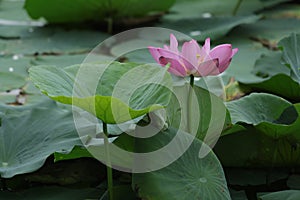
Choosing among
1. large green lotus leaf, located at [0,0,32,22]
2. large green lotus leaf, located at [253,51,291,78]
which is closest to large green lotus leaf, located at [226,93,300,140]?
large green lotus leaf, located at [253,51,291,78]

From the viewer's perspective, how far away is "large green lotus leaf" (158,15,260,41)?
1899 millimetres

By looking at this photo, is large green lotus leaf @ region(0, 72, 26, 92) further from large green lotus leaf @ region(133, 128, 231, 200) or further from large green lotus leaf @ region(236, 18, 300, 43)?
large green lotus leaf @ region(236, 18, 300, 43)

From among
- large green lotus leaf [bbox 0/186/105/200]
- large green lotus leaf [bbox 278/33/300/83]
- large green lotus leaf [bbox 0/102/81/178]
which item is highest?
large green lotus leaf [bbox 278/33/300/83]

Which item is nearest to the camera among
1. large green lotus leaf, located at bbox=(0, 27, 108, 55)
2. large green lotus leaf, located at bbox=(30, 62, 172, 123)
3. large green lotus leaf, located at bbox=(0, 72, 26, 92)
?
large green lotus leaf, located at bbox=(30, 62, 172, 123)

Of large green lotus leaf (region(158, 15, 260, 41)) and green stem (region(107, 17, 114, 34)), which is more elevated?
large green lotus leaf (region(158, 15, 260, 41))

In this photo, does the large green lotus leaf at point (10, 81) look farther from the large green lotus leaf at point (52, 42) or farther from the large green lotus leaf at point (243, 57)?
the large green lotus leaf at point (243, 57)

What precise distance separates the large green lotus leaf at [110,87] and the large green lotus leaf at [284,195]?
24 centimetres

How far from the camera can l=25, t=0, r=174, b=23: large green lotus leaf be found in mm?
1941

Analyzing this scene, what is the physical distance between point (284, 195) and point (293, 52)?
15.7 inches

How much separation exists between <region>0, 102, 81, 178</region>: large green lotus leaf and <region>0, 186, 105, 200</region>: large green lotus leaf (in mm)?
50

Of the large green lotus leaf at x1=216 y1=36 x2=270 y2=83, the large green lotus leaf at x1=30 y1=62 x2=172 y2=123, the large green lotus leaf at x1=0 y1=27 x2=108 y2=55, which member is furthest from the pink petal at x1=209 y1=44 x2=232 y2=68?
the large green lotus leaf at x1=0 y1=27 x2=108 y2=55

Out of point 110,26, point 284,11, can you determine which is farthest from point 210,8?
point 110,26

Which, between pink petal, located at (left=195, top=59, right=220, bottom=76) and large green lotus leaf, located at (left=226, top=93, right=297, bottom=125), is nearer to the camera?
pink petal, located at (left=195, top=59, right=220, bottom=76)

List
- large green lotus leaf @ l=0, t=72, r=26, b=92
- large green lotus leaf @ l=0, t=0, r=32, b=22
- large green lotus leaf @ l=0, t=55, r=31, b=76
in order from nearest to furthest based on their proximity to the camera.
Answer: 1. large green lotus leaf @ l=0, t=72, r=26, b=92
2. large green lotus leaf @ l=0, t=55, r=31, b=76
3. large green lotus leaf @ l=0, t=0, r=32, b=22
